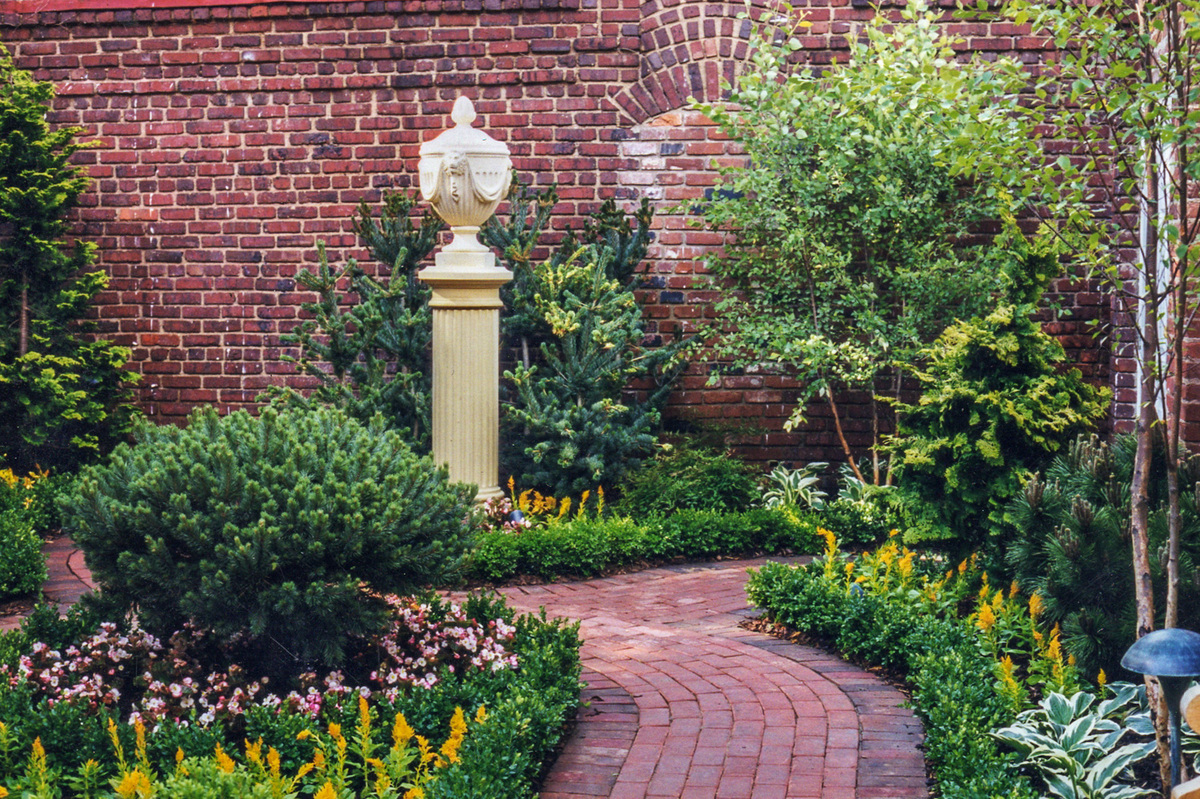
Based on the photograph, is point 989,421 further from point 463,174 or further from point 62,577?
point 62,577

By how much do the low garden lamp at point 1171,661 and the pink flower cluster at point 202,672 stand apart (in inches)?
83.1

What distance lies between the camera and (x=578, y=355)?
760 centimetres

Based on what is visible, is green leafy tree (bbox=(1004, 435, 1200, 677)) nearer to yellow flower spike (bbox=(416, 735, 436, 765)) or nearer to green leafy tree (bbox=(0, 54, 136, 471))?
yellow flower spike (bbox=(416, 735, 436, 765))

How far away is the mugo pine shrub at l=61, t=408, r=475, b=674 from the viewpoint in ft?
12.5

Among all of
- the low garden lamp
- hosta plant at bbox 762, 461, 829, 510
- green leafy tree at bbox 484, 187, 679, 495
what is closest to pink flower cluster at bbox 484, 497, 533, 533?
green leafy tree at bbox 484, 187, 679, 495

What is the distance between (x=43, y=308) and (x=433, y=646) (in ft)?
18.5

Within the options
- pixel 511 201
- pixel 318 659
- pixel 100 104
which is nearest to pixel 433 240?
pixel 511 201

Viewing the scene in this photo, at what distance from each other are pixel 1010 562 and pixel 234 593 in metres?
2.95

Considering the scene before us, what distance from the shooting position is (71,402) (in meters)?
8.21

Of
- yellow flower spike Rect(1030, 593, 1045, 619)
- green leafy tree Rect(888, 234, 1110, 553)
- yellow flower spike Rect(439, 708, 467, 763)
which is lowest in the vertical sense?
yellow flower spike Rect(439, 708, 467, 763)

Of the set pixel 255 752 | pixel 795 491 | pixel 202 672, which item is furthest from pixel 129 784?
pixel 795 491

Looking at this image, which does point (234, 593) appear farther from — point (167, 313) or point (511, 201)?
point (167, 313)

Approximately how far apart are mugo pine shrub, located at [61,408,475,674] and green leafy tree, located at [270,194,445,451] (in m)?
3.36

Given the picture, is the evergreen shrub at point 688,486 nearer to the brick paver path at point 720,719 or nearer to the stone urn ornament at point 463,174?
the brick paver path at point 720,719
